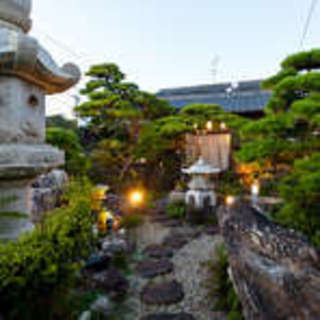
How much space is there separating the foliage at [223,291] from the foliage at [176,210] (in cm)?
295

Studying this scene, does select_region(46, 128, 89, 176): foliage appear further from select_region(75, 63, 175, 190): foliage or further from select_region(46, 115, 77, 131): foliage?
select_region(46, 115, 77, 131): foliage

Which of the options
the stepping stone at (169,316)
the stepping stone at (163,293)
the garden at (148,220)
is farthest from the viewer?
the stepping stone at (163,293)

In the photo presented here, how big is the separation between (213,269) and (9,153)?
2943 mm

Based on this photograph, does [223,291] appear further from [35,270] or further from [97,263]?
[35,270]

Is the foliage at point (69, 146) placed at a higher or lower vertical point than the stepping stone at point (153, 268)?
higher

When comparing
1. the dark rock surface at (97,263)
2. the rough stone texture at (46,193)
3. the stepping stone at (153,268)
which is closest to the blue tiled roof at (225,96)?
the stepping stone at (153,268)

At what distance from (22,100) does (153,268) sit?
2.87 meters

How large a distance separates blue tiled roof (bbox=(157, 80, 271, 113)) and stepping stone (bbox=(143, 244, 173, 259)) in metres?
7.54

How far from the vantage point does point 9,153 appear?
5.58 feet

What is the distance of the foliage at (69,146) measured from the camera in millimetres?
5039

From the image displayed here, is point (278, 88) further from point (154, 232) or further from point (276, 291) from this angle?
point (154, 232)

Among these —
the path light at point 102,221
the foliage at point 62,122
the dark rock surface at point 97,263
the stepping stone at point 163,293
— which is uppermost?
the foliage at point 62,122

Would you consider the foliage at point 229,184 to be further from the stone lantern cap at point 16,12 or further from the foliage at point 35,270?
the stone lantern cap at point 16,12

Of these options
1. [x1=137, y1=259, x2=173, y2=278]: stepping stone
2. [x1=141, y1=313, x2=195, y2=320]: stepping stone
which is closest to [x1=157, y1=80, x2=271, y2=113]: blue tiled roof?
[x1=137, y1=259, x2=173, y2=278]: stepping stone
